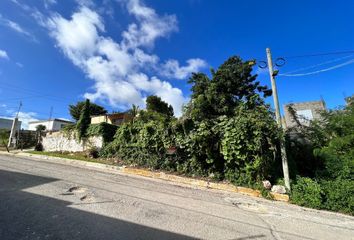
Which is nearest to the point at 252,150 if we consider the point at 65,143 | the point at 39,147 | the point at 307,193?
the point at 307,193

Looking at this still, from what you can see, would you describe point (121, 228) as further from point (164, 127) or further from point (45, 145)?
point (45, 145)

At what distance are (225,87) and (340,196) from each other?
48.4ft

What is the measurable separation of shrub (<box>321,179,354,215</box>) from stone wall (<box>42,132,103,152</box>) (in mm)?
14703

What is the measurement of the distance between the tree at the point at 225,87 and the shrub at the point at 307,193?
10120 mm

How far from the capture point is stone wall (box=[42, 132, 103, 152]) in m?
17.2

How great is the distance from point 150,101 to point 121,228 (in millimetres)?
28706

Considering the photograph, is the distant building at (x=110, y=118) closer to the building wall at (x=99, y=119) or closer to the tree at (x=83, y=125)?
the building wall at (x=99, y=119)

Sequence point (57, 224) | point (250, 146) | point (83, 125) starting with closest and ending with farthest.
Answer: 1. point (57, 224)
2. point (250, 146)
3. point (83, 125)

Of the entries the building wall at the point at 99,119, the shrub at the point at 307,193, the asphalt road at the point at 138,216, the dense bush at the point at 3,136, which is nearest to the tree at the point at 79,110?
the building wall at the point at 99,119

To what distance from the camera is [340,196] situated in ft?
24.8

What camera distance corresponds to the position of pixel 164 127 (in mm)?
12820

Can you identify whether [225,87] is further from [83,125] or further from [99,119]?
[99,119]

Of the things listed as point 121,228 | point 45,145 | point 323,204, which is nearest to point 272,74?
point 323,204

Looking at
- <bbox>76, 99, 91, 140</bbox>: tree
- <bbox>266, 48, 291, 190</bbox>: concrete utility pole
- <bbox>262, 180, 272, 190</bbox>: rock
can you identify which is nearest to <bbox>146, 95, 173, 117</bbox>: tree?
<bbox>76, 99, 91, 140</bbox>: tree
